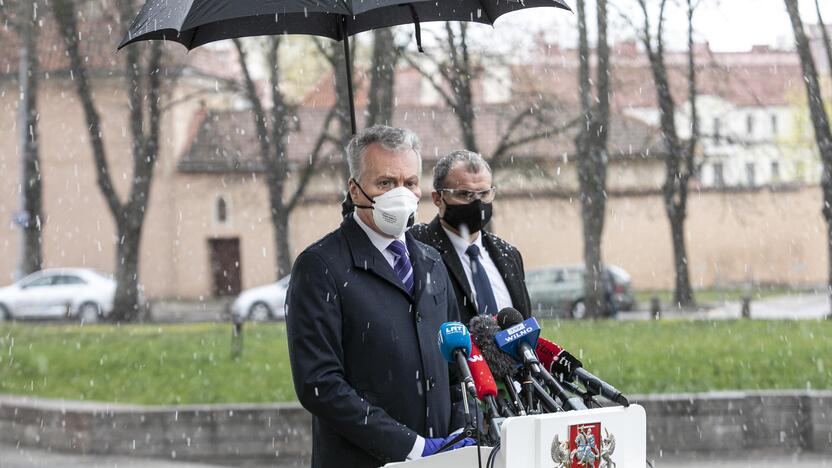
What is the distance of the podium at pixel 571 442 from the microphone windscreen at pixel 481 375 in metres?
0.15

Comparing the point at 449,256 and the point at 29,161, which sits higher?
the point at 29,161

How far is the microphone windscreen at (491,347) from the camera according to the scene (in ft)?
10.4

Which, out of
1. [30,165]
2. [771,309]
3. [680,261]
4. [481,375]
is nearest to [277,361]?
[481,375]

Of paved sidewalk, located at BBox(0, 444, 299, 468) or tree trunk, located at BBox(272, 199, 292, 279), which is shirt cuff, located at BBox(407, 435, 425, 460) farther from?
tree trunk, located at BBox(272, 199, 292, 279)

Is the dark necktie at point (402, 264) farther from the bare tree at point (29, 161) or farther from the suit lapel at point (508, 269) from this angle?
the bare tree at point (29, 161)

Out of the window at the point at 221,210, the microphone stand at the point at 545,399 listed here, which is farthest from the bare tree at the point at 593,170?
the window at the point at 221,210

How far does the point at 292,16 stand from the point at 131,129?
25.0 metres

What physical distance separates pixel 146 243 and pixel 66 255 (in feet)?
9.42

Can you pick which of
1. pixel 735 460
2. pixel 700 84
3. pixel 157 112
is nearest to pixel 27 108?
pixel 157 112

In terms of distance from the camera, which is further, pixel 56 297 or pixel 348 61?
pixel 56 297

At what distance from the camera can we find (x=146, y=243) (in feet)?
151

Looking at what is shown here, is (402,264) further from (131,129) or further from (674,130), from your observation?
(131,129)

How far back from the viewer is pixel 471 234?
522 cm

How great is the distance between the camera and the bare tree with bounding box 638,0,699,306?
970 inches
